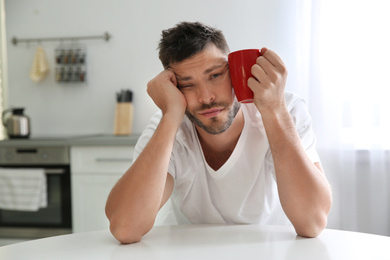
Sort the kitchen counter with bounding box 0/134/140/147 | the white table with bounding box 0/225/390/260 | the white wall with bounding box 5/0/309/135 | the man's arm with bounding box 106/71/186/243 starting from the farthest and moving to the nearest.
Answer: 1. the white wall with bounding box 5/0/309/135
2. the kitchen counter with bounding box 0/134/140/147
3. the man's arm with bounding box 106/71/186/243
4. the white table with bounding box 0/225/390/260

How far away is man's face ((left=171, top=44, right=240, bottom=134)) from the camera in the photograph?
1191 mm

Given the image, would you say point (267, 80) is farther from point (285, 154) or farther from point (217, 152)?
point (217, 152)

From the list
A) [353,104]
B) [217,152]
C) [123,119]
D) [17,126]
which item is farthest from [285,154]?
[17,126]

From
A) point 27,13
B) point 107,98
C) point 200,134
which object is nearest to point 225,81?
point 200,134

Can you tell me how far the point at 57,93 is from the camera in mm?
3223

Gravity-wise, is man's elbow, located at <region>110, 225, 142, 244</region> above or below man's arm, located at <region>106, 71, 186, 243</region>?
below

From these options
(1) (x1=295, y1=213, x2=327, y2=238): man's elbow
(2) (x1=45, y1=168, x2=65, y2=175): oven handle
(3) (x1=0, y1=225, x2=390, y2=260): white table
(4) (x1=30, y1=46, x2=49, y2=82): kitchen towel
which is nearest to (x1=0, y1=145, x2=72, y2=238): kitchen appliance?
(2) (x1=45, y1=168, x2=65, y2=175): oven handle

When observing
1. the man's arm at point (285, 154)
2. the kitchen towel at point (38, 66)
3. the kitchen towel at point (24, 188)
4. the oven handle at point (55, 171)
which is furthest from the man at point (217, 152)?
the kitchen towel at point (38, 66)

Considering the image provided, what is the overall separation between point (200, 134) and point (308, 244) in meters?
0.62

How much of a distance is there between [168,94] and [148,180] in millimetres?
264

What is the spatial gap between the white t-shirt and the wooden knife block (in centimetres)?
→ 171

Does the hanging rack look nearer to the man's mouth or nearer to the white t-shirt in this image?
the white t-shirt

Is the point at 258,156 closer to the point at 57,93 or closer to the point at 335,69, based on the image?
the point at 335,69

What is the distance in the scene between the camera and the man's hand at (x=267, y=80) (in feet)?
3.43
